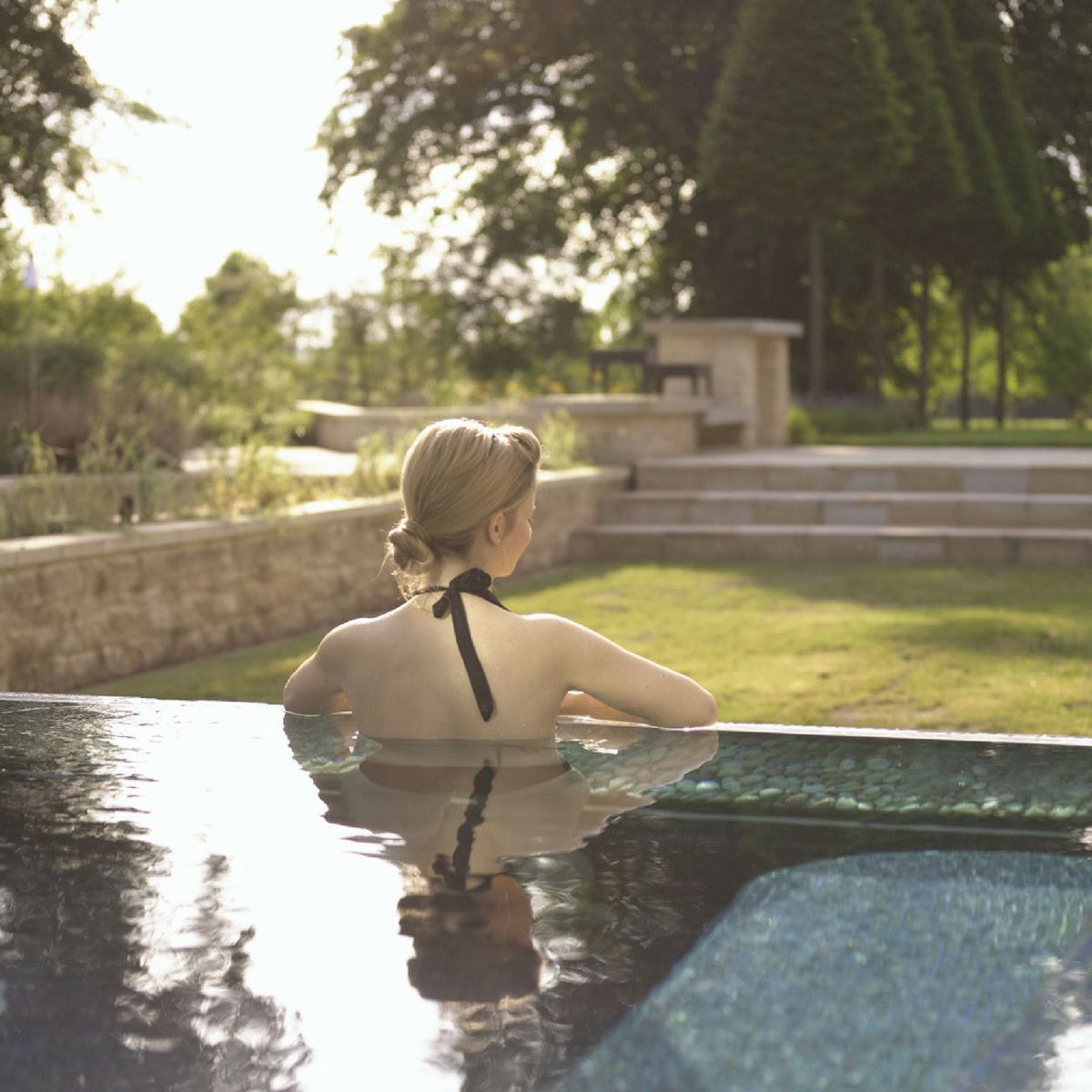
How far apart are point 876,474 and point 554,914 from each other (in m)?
9.56

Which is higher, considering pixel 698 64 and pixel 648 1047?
pixel 698 64

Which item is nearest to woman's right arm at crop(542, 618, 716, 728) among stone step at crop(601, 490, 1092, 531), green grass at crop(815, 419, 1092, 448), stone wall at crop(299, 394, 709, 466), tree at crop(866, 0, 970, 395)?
stone step at crop(601, 490, 1092, 531)

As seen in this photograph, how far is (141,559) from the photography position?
20.5ft

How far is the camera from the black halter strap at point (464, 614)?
2568 millimetres

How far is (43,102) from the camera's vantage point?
12.6 m

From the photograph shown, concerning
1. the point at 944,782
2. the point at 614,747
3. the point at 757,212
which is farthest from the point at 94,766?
the point at 757,212

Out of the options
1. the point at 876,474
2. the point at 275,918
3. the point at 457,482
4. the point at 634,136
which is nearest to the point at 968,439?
the point at 876,474

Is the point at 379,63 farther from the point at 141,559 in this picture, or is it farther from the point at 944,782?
the point at 944,782

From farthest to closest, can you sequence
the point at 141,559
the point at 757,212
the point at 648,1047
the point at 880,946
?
the point at 757,212 < the point at 141,559 < the point at 880,946 < the point at 648,1047

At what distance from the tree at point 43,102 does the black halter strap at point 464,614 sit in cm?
1009

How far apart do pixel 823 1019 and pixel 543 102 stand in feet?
79.8

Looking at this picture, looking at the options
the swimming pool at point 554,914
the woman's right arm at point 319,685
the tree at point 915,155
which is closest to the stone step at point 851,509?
the swimming pool at point 554,914

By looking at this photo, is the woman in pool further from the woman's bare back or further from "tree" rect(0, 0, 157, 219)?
"tree" rect(0, 0, 157, 219)

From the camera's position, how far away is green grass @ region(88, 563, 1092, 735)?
512cm
